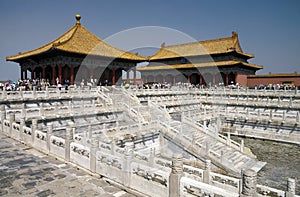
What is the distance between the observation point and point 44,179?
724 cm

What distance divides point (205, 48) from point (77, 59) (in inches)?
939

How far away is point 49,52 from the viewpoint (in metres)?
24.9

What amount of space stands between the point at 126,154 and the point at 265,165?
1281 centimetres

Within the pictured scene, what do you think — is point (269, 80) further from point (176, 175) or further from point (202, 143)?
point (176, 175)

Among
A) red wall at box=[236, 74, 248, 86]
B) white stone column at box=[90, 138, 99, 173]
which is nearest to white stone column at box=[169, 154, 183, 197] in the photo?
white stone column at box=[90, 138, 99, 173]

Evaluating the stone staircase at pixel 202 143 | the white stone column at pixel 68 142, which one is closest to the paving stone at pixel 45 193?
the white stone column at pixel 68 142

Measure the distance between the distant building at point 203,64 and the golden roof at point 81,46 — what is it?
1148 centimetres

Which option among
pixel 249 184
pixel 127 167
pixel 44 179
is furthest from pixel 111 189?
pixel 249 184

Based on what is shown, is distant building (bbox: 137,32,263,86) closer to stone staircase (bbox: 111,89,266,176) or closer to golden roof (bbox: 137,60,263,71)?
golden roof (bbox: 137,60,263,71)

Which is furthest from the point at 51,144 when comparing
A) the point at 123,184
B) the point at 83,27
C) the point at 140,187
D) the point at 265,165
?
the point at 83,27

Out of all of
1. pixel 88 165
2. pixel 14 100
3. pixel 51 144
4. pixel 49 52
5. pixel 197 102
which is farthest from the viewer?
pixel 197 102

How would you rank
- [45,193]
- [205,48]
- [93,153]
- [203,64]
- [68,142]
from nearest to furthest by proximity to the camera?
1. [45,193]
2. [93,153]
3. [68,142]
4. [203,64]
5. [205,48]

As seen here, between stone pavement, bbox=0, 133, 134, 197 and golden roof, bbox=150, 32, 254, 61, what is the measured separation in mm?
33082

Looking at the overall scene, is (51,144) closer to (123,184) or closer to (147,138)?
(123,184)
